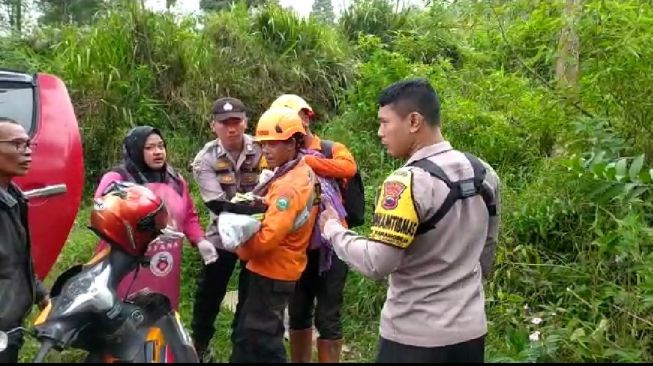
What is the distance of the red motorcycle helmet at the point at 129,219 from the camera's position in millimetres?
2438

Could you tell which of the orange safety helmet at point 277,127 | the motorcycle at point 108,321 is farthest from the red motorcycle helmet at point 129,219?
the orange safety helmet at point 277,127

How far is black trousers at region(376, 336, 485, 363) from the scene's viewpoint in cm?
235

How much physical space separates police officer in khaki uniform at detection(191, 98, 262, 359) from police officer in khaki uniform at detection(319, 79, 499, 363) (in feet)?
5.85

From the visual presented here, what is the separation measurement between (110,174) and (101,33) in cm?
512

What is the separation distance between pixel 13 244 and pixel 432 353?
1.51 meters

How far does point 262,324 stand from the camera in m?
3.28

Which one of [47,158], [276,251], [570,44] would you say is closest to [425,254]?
[276,251]

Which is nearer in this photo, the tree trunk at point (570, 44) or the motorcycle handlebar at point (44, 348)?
the motorcycle handlebar at point (44, 348)

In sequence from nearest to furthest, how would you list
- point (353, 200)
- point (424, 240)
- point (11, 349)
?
point (424, 240)
point (11, 349)
point (353, 200)

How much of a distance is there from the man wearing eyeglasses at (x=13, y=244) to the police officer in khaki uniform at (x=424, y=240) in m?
1.15

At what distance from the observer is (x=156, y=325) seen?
2.64 meters

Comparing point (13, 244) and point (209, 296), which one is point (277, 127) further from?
point (209, 296)

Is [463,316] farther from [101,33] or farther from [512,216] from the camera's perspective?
[101,33]

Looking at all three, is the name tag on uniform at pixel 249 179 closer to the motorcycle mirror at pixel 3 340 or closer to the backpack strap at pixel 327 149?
the backpack strap at pixel 327 149
